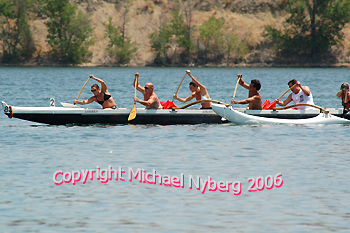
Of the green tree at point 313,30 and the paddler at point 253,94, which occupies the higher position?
the green tree at point 313,30

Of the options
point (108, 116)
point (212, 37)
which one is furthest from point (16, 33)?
point (108, 116)

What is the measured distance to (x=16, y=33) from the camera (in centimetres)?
10312

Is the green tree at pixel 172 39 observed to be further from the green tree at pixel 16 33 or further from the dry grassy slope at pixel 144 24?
the green tree at pixel 16 33

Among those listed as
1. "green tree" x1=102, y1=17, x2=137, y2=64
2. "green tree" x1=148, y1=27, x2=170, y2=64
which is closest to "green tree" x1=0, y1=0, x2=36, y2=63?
"green tree" x1=102, y1=17, x2=137, y2=64

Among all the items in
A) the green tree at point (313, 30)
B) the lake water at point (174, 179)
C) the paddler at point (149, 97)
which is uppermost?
the green tree at point (313, 30)

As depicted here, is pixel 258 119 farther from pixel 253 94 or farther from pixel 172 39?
pixel 172 39

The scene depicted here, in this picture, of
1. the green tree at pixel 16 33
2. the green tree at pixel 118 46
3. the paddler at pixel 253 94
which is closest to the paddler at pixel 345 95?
the paddler at pixel 253 94

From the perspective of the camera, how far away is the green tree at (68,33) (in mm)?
101125

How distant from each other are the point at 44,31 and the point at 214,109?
3626 inches

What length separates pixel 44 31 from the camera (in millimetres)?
109188

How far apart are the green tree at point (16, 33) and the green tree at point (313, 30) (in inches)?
1511

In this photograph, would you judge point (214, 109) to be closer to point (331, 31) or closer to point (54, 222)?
point (54, 222)

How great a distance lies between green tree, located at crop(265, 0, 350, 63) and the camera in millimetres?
97438

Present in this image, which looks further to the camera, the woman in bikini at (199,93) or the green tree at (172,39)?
the green tree at (172,39)
